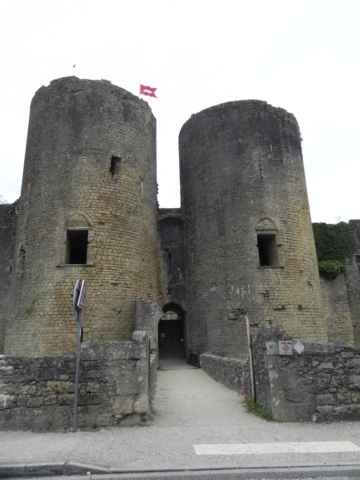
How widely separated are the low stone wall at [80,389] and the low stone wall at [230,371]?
3311 millimetres

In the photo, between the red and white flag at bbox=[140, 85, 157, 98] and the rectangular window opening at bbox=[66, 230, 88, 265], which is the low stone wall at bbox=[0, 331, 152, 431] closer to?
the rectangular window opening at bbox=[66, 230, 88, 265]

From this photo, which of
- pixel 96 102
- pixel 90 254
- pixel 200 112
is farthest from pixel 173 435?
pixel 200 112

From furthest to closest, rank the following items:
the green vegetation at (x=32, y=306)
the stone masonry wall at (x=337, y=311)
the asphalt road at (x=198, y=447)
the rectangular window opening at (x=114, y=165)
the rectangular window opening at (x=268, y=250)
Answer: the stone masonry wall at (x=337, y=311)
the rectangular window opening at (x=268, y=250)
the rectangular window opening at (x=114, y=165)
the green vegetation at (x=32, y=306)
the asphalt road at (x=198, y=447)

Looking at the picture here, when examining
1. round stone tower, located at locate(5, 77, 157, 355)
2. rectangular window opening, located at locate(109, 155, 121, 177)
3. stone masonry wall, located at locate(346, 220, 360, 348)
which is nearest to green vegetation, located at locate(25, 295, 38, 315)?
round stone tower, located at locate(5, 77, 157, 355)

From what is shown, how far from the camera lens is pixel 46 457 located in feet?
14.7

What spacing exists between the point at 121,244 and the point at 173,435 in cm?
798

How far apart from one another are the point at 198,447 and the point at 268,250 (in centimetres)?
1136

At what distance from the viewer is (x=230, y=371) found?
10.1 m

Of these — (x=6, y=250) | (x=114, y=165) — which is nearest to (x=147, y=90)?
(x=114, y=165)

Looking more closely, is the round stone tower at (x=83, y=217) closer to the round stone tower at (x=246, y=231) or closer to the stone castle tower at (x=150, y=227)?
the stone castle tower at (x=150, y=227)

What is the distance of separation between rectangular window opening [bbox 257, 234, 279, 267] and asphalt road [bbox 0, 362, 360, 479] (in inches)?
339

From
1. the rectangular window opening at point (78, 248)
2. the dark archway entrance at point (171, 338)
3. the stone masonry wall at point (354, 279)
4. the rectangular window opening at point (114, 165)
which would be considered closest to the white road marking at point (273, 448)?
the rectangular window opening at point (78, 248)

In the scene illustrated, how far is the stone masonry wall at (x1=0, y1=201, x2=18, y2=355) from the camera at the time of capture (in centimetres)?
1616

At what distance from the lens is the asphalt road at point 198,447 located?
166 inches
